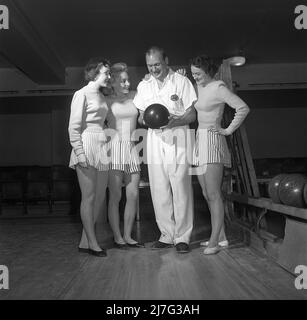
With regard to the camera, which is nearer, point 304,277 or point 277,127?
point 304,277

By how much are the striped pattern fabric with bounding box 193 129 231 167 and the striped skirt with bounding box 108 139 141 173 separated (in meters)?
0.50

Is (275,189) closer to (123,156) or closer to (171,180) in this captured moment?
(171,180)

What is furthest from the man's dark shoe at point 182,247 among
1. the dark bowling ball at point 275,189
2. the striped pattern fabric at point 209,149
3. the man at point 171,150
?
the dark bowling ball at point 275,189

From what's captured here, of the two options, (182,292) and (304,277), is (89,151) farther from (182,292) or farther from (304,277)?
(304,277)

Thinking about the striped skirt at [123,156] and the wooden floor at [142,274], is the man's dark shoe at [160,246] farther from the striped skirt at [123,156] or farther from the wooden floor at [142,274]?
the striped skirt at [123,156]

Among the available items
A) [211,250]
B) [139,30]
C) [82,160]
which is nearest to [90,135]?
[82,160]

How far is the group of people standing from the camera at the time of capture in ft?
9.82

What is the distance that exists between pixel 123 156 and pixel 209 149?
2.26 ft

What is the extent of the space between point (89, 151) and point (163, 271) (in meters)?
1.07

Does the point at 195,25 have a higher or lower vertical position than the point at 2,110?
higher

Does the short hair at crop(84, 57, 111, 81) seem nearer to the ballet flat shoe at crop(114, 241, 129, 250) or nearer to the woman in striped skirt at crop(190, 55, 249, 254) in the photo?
the woman in striped skirt at crop(190, 55, 249, 254)

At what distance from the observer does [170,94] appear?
310cm

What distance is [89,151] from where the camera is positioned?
3.00 m
